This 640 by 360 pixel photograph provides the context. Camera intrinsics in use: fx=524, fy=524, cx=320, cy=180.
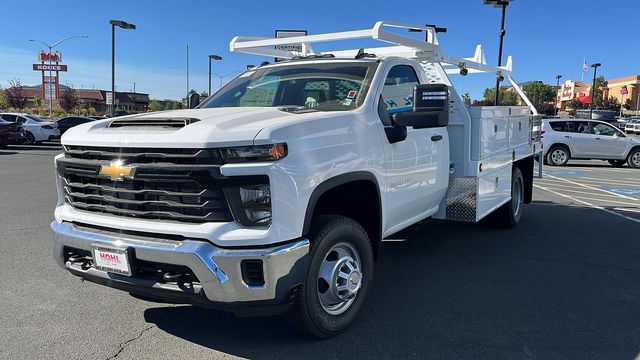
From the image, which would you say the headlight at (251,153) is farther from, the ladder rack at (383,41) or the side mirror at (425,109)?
the ladder rack at (383,41)

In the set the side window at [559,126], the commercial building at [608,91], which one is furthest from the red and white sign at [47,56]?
the commercial building at [608,91]

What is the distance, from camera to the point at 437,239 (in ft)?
23.0

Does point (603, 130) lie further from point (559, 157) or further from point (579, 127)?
point (559, 157)

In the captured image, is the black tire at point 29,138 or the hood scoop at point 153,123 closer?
the hood scoop at point 153,123

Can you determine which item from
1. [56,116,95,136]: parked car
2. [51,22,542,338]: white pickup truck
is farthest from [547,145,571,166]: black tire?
[56,116,95,136]: parked car

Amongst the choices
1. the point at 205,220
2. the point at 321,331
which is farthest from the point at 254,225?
the point at 321,331

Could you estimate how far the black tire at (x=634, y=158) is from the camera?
19.0 m

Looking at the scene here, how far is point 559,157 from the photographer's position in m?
19.2

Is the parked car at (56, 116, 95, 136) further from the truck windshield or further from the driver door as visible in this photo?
the driver door

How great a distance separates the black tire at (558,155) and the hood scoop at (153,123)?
18.3 metres

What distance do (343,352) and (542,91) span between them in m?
107

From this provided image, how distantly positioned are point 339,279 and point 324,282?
0.14m

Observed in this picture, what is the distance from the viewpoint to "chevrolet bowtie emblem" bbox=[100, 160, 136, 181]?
3.23 meters

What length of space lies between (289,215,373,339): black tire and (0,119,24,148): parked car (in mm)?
23173
